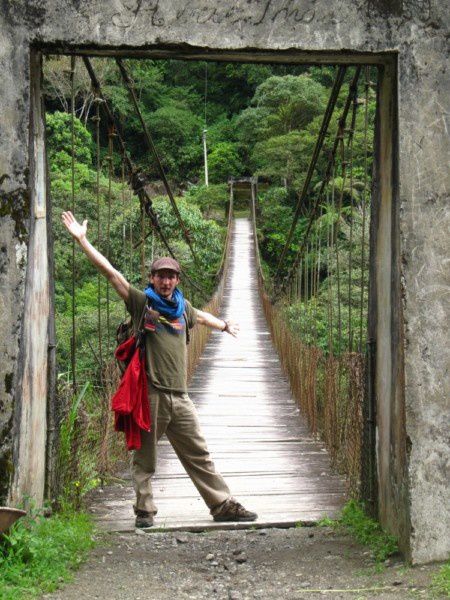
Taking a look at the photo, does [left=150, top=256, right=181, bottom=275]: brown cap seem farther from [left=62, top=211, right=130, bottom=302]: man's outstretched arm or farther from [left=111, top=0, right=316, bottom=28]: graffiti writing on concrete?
[left=111, top=0, right=316, bottom=28]: graffiti writing on concrete

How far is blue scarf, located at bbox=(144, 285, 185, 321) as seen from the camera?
3.23 metres

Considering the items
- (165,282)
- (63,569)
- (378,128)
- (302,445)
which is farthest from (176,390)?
(302,445)

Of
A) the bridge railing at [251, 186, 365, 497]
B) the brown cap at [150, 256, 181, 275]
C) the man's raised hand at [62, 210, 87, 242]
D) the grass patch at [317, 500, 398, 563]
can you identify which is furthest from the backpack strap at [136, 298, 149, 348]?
the grass patch at [317, 500, 398, 563]

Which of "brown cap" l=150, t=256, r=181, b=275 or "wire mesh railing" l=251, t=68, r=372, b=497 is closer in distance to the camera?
"brown cap" l=150, t=256, r=181, b=275

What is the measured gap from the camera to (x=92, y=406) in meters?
4.91

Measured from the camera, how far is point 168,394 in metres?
3.26

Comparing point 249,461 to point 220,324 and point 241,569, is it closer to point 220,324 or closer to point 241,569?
point 220,324

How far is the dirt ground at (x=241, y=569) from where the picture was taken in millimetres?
2516

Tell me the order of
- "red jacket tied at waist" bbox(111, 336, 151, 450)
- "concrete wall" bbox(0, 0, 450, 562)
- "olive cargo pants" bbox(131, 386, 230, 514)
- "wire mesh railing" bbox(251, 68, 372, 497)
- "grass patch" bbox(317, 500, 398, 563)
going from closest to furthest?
"concrete wall" bbox(0, 0, 450, 562), "grass patch" bbox(317, 500, 398, 563), "red jacket tied at waist" bbox(111, 336, 151, 450), "olive cargo pants" bbox(131, 386, 230, 514), "wire mesh railing" bbox(251, 68, 372, 497)

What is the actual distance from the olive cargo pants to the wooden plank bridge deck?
0.38 ft

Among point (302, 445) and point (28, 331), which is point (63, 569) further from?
point (302, 445)

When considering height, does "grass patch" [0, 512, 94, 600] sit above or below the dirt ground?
above

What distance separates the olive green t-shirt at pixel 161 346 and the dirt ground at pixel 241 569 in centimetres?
52

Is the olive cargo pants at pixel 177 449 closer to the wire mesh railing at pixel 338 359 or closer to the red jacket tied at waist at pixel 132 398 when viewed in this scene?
the red jacket tied at waist at pixel 132 398
